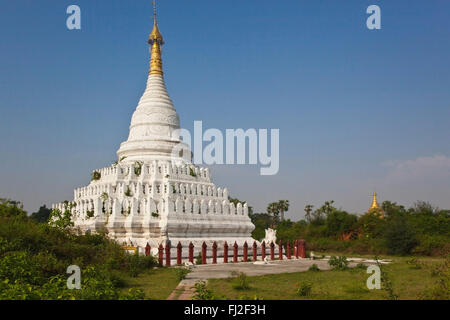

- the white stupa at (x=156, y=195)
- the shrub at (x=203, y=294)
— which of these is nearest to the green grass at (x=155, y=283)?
the shrub at (x=203, y=294)

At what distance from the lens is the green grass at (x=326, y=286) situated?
1423cm

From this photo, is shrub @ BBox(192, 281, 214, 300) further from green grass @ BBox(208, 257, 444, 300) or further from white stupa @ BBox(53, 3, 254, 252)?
white stupa @ BBox(53, 3, 254, 252)

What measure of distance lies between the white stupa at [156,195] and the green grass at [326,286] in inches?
539

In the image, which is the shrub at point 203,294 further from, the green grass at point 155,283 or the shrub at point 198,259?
the shrub at point 198,259

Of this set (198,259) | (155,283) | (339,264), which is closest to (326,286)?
(155,283)

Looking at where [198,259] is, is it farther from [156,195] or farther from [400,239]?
[400,239]

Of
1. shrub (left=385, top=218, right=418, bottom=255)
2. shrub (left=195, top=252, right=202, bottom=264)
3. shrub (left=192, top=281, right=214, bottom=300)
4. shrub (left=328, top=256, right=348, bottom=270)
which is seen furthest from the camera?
shrub (left=385, top=218, right=418, bottom=255)

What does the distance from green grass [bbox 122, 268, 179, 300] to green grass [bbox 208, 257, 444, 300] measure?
4.89ft

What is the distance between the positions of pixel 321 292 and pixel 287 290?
1232mm

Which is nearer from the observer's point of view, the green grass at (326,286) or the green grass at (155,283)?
the green grass at (326,286)

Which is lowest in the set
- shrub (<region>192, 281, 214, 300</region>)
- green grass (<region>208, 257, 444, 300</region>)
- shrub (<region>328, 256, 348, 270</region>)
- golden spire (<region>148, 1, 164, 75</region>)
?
shrub (<region>328, 256, 348, 270</region>)

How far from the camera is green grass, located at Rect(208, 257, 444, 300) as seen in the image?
14234 millimetres

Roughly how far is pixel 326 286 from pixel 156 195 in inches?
798

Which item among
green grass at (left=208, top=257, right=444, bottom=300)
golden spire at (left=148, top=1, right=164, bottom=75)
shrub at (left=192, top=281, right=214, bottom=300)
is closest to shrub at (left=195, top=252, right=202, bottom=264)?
green grass at (left=208, top=257, right=444, bottom=300)
